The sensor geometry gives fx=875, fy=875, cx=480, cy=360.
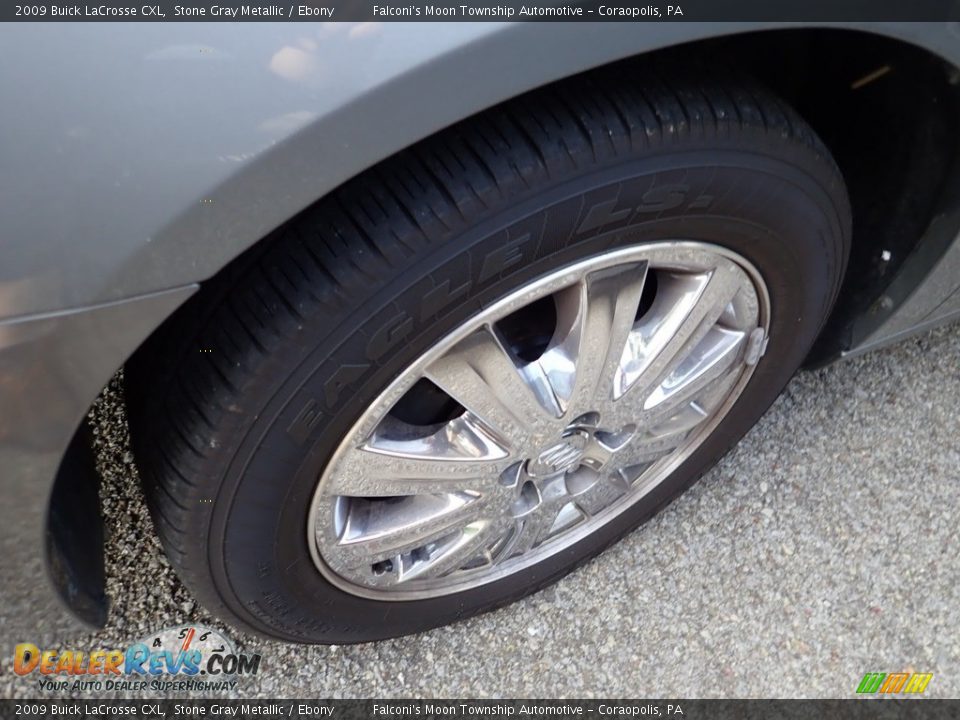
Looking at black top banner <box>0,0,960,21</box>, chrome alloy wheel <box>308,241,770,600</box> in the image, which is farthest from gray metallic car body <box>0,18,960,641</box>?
chrome alloy wheel <box>308,241,770,600</box>

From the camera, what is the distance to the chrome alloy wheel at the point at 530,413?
4.22 feet

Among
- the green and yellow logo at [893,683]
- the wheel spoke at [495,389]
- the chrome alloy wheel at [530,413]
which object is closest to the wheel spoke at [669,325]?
the chrome alloy wheel at [530,413]

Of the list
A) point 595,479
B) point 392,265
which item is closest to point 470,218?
point 392,265

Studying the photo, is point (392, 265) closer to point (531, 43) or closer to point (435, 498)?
point (531, 43)

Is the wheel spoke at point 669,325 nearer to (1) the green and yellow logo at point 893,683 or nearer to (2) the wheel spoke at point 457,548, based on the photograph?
(2) the wheel spoke at point 457,548

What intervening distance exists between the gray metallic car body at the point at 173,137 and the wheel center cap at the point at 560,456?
0.69 m

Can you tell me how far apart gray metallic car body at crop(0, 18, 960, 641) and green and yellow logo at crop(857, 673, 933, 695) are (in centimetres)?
135

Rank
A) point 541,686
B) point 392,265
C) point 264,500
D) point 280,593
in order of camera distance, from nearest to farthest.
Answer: point 392,265 < point 264,500 < point 280,593 < point 541,686

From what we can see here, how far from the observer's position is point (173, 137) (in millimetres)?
842

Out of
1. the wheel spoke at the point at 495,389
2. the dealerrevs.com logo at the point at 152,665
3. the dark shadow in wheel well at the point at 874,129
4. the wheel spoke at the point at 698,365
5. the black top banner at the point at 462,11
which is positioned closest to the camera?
the black top banner at the point at 462,11

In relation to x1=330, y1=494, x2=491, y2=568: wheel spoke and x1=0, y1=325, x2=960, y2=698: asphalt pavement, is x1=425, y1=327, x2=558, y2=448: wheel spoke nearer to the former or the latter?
Result: x1=330, y1=494, x2=491, y2=568: wheel spoke

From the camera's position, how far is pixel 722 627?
181 cm

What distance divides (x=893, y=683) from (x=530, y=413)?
1.01 meters

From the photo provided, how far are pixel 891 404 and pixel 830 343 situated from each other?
0.42m
